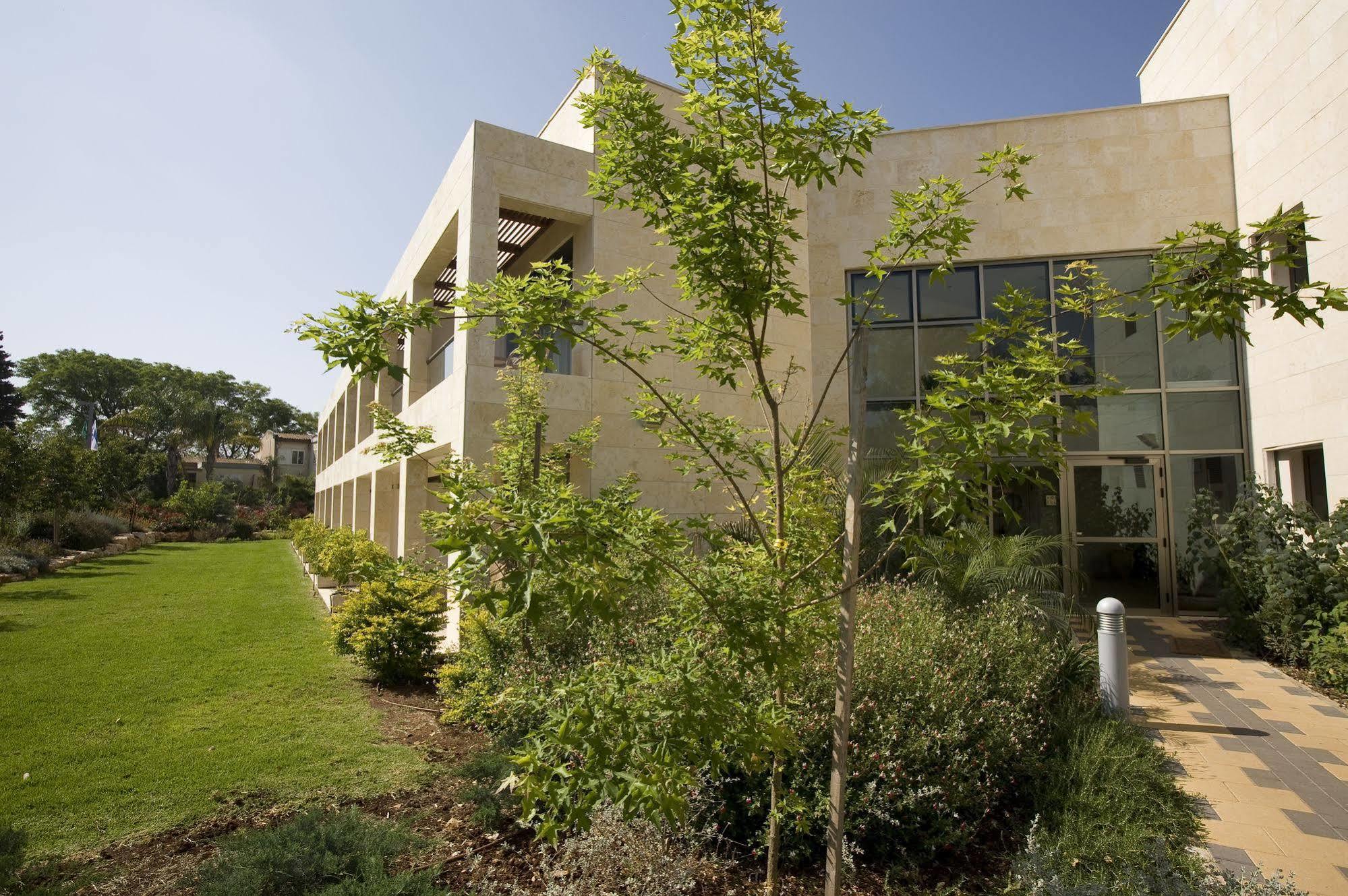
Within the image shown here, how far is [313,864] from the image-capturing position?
3.18m

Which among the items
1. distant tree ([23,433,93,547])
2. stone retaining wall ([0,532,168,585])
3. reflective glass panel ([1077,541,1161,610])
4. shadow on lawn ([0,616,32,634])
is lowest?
shadow on lawn ([0,616,32,634])

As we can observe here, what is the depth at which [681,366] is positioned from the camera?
32.9ft

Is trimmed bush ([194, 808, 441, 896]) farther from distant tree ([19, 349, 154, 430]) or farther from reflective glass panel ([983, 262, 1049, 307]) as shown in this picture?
distant tree ([19, 349, 154, 430])

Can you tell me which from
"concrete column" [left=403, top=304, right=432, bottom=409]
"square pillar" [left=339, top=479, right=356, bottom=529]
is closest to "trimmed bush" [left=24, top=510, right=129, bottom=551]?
"square pillar" [left=339, top=479, right=356, bottom=529]

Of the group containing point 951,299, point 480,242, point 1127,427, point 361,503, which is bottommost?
point 361,503

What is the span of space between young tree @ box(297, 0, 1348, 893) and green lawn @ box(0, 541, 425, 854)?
3.26m

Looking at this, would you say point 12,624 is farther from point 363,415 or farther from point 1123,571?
point 1123,571

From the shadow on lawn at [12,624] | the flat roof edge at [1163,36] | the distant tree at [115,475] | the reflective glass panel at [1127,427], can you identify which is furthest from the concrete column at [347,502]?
the flat roof edge at [1163,36]

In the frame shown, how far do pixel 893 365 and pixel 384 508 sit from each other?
30.8ft

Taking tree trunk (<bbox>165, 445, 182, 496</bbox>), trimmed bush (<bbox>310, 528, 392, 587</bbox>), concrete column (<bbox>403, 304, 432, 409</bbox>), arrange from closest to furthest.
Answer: trimmed bush (<bbox>310, 528, 392, 587</bbox>), concrete column (<bbox>403, 304, 432, 409</bbox>), tree trunk (<bbox>165, 445, 182, 496</bbox>)

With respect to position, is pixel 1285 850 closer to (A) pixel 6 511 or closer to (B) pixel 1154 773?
(B) pixel 1154 773

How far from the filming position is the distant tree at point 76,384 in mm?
57344

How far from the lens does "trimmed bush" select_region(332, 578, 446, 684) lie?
7.24m

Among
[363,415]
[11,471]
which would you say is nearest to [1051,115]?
[363,415]
